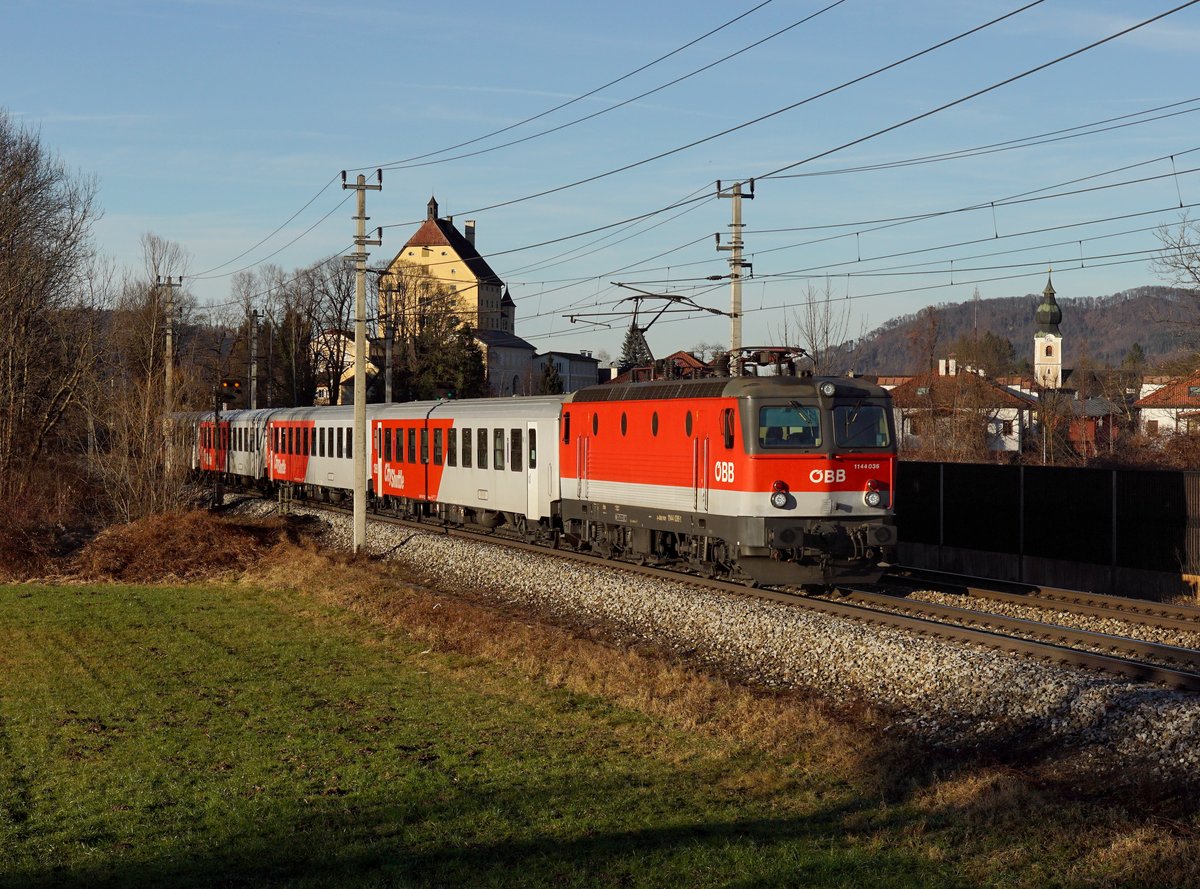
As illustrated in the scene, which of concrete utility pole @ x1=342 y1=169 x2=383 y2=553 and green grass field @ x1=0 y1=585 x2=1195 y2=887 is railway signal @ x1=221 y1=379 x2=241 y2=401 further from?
green grass field @ x1=0 y1=585 x2=1195 y2=887

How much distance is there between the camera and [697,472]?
1984cm

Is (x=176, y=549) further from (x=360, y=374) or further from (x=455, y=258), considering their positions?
(x=455, y=258)

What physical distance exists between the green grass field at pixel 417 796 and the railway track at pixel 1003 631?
455 centimetres

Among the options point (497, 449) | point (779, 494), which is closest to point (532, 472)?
point (497, 449)

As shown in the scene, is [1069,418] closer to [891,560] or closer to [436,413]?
[436,413]

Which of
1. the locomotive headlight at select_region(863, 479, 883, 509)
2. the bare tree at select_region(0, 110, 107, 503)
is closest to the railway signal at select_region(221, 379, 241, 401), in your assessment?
the bare tree at select_region(0, 110, 107, 503)

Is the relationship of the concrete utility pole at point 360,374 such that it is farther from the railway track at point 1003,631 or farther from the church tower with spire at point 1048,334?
the church tower with spire at point 1048,334

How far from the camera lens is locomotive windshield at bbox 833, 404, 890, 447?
18688 mm

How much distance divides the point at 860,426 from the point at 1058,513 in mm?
5899

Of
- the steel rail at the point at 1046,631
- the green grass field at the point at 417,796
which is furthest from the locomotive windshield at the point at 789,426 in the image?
the green grass field at the point at 417,796

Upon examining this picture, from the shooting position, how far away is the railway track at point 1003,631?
532 inches

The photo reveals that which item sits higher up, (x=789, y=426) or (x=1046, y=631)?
(x=789, y=426)

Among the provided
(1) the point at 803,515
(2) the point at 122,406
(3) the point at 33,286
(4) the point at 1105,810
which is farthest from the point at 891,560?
(3) the point at 33,286

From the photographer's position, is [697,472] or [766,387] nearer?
[766,387]
